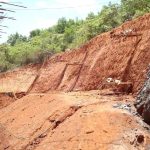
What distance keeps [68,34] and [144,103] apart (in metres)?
46.4

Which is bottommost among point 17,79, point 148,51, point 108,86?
point 17,79

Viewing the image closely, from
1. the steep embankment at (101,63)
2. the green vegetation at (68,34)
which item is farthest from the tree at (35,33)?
the steep embankment at (101,63)

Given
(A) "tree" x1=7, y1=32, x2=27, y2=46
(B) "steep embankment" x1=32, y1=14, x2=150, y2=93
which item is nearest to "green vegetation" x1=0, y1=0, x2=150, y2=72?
(A) "tree" x1=7, y1=32, x2=27, y2=46

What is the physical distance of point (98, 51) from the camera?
23984 mm

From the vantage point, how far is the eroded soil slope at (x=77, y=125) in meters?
11.8

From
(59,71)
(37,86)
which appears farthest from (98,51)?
(37,86)

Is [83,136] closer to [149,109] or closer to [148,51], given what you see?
[149,109]

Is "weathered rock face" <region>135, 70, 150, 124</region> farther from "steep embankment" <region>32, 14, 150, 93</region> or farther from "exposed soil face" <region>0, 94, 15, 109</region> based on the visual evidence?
"exposed soil face" <region>0, 94, 15, 109</region>

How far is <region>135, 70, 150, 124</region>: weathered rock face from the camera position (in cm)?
1302

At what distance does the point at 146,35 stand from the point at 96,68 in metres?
3.50

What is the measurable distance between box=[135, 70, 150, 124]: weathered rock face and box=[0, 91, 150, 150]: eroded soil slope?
0.82 feet

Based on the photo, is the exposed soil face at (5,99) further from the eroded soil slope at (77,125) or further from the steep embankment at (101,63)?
the eroded soil slope at (77,125)

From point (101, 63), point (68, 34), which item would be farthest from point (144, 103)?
point (68, 34)

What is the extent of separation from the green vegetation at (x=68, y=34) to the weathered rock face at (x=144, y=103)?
1665cm
